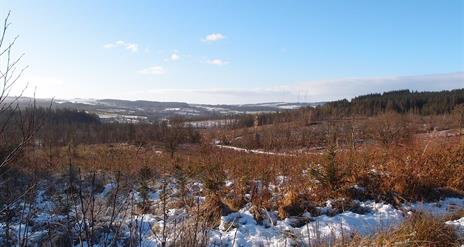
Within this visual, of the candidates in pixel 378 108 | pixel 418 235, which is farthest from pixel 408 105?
pixel 418 235

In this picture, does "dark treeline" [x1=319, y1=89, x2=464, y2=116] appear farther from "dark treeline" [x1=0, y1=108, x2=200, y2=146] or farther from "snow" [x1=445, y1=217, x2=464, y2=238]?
"snow" [x1=445, y1=217, x2=464, y2=238]

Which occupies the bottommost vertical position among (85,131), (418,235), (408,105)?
(85,131)

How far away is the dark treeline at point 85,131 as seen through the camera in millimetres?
3547

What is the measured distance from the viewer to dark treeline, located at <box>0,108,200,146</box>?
3.55 meters

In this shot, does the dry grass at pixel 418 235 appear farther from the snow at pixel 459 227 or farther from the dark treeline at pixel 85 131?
the dark treeline at pixel 85 131

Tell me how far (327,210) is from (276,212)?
3.05ft

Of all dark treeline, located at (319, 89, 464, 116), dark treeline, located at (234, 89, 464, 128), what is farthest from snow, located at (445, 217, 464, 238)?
dark treeline, located at (319, 89, 464, 116)

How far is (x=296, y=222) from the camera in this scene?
728 cm

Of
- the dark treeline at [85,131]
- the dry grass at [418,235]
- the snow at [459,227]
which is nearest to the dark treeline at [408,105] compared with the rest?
the dark treeline at [85,131]

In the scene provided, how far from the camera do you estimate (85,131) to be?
5319 centimetres

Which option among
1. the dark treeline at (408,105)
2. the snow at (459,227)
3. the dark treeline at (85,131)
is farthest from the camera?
the dark treeline at (408,105)

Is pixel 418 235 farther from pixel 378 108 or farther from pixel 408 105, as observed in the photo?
pixel 408 105

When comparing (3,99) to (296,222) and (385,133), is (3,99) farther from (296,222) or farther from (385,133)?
(385,133)

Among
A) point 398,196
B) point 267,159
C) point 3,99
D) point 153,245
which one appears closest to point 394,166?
point 398,196
